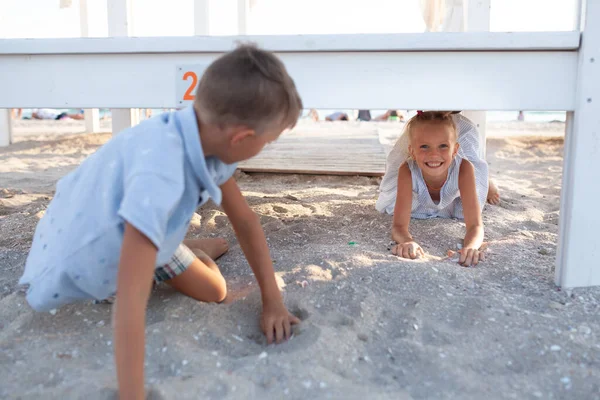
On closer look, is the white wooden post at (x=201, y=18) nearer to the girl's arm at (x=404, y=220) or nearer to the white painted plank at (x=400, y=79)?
the girl's arm at (x=404, y=220)

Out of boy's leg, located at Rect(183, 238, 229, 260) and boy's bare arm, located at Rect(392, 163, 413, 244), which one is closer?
boy's leg, located at Rect(183, 238, 229, 260)

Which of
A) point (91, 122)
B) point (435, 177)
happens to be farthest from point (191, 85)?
point (91, 122)

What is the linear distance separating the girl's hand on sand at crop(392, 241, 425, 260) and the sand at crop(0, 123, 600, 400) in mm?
49

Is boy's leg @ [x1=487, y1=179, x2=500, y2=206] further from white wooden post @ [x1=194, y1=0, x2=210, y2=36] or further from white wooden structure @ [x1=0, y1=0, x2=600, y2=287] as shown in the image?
white wooden post @ [x1=194, y1=0, x2=210, y2=36]

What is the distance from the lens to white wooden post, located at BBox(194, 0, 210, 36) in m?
4.13

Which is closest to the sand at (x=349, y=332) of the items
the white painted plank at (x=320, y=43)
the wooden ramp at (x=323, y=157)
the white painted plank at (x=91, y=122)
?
the white painted plank at (x=320, y=43)

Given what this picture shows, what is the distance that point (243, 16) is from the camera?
4.69 meters

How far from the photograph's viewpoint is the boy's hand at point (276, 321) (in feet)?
4.71

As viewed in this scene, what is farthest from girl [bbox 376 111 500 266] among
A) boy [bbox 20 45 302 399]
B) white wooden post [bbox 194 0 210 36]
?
white wooden post [bbox 194 0 210 36]

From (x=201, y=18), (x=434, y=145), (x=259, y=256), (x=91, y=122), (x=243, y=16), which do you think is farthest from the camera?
(x=91, y=122)

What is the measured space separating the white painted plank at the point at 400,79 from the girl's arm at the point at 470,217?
63 cm

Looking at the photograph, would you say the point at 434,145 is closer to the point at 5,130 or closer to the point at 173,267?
the point at 173,267

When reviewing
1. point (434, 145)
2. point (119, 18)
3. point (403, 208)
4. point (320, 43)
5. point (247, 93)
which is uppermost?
point (119, 18)

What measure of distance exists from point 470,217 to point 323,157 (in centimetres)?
230
